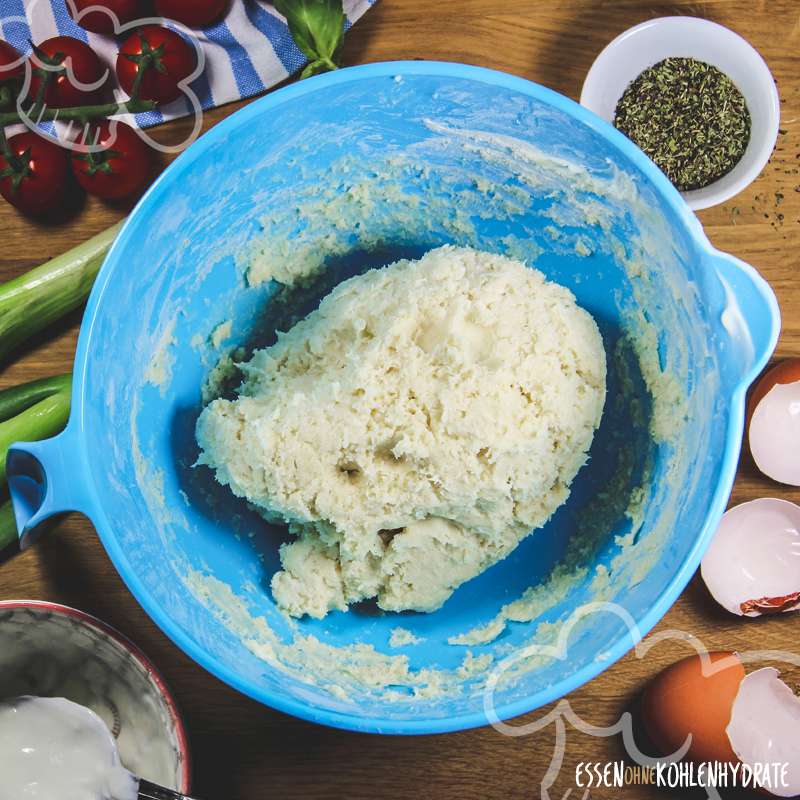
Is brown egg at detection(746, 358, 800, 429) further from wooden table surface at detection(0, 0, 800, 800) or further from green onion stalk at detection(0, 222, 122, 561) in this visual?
green onion stalk at detection(0, 222, 122, 561)

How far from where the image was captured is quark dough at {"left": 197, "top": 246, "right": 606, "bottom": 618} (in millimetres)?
1269

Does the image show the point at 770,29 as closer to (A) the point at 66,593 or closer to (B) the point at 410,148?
(B) the point at 410,148

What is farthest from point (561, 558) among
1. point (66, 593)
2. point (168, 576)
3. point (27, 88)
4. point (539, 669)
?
point (27, 88)

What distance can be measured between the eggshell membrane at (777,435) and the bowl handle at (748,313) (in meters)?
0.35

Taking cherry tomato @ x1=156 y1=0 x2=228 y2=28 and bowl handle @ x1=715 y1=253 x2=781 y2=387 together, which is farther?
cherry tomato @ x1=156 y1=0 x2=228 y2=28

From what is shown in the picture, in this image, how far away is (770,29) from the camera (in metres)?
1.48

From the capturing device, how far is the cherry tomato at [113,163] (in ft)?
4.73

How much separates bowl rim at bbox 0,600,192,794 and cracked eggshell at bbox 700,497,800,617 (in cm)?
94

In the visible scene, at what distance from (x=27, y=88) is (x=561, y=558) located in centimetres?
129

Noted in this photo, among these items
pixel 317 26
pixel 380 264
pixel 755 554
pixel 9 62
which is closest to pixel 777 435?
pixel 755 554

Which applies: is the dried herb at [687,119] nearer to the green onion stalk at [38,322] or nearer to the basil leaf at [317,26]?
the basil leaf at [317,26]

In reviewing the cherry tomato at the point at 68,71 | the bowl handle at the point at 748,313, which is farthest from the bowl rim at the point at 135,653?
the bowl handle at the point at 748,313

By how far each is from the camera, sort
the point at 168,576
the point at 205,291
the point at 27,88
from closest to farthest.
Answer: the point at 168,576 → the point at 205,291 → the point at 27,88

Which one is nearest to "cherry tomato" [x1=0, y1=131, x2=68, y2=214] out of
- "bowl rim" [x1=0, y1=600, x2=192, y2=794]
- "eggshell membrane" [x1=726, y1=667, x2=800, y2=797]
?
"bowl rim" [x1=0, y1=600, x2=192, y2=794]
